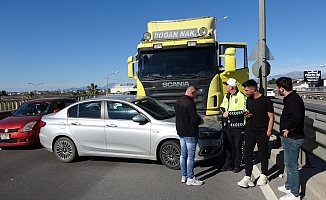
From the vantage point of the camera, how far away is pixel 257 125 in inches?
190

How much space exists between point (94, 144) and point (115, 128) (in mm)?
660

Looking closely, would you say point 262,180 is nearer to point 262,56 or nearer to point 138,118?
point 138,118

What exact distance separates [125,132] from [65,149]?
1.67 m

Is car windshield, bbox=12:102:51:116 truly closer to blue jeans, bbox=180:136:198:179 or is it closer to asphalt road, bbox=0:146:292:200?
asphalt road, bbox=0:146:292:200

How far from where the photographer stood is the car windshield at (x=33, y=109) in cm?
948

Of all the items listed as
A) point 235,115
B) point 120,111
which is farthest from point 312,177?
point 120,111

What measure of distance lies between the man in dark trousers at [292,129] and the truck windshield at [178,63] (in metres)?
4.01

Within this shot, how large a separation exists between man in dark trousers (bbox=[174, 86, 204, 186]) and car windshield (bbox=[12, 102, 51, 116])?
6.02m

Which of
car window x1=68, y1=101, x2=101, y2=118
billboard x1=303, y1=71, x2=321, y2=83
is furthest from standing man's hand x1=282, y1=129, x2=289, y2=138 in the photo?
billboard x1=303, y1=71, x2=321, y2=83

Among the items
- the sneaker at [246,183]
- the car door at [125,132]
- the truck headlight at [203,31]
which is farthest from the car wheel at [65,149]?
the truck headlight at [203,31]

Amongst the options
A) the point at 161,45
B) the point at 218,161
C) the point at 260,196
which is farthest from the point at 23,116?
the point at 260,196

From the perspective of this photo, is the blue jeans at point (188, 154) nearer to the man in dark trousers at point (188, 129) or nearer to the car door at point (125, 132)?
the man in dark trousers at point (188, 129)

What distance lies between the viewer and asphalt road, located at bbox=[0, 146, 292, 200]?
4.74 metres

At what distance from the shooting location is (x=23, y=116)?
30.3 feet
